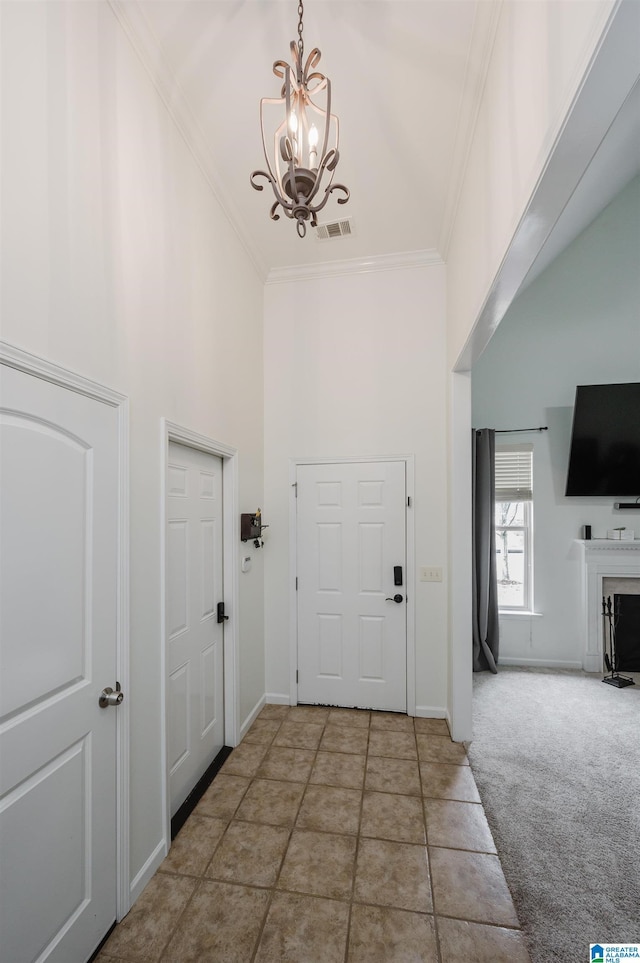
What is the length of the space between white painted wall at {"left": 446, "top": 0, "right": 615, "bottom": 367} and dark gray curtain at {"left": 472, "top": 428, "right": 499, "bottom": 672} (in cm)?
192

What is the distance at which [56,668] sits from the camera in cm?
139

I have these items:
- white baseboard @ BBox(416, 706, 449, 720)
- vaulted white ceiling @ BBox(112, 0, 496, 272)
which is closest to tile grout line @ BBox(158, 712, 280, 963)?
white baseboard @ BBox(416, 706, 449, 720)

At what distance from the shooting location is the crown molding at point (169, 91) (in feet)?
5.70

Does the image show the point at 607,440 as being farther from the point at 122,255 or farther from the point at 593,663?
the point at 122,255

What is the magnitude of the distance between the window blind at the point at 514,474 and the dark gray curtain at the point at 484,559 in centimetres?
23

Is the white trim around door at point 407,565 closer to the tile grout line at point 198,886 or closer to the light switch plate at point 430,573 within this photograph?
the light switch plate at point 430,573

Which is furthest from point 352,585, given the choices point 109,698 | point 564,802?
point 109,698

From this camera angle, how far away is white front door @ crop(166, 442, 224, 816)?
7.30 feet

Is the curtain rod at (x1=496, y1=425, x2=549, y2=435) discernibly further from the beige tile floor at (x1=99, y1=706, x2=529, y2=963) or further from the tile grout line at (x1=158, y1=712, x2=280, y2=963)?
the tile grout line at (x1=158, y1=712, x2=280, y2=963)

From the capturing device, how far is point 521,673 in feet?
13.4

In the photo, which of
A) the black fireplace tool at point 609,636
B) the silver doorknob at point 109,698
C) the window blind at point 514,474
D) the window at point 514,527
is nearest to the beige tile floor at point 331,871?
the silver doorknob at point 109,698

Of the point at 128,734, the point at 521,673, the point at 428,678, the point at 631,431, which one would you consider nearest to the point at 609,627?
the point at 521,673

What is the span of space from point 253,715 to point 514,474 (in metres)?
3.31

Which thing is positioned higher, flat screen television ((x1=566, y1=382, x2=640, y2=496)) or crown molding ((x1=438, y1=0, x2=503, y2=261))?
crown molding ((x1=438, y1=0, x2=503, y2=261))
